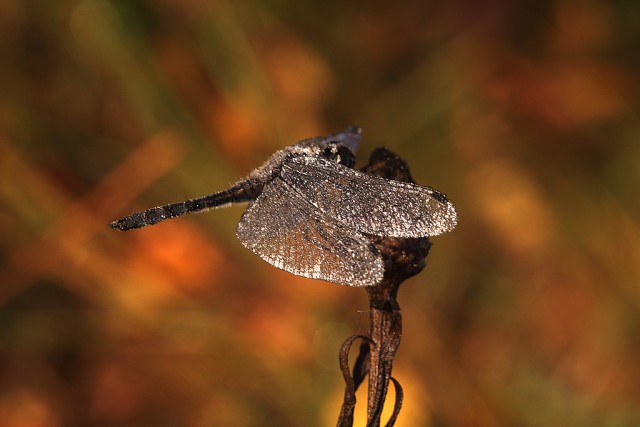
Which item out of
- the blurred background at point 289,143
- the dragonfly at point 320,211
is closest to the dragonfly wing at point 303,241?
the dragonfly at point 320,211

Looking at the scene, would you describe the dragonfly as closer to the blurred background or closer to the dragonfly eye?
the dragonfly eye

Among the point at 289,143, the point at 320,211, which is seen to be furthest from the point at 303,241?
the point at 289,143

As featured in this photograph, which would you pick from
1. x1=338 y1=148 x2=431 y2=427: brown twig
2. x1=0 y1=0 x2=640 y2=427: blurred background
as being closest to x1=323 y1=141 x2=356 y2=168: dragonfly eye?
x1=338 y1=148 x2=431 y2=427: brown twig

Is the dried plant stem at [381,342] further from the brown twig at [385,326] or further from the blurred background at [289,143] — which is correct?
the blurred background at [289,143]

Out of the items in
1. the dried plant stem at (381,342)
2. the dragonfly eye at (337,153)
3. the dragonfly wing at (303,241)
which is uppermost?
the dragonfly eye at (337,153)

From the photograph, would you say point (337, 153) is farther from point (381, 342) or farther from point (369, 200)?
point (381, 342)

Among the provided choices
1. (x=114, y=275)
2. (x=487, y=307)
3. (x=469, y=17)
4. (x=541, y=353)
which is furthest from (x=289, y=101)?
(x=541, y=353)
